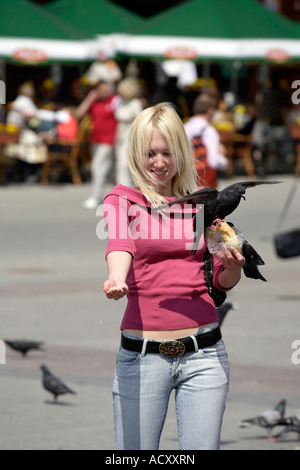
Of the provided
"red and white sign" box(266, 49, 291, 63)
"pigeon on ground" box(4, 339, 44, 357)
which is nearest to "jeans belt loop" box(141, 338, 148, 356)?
"pigeon on ground" box(4, 339, 44, 357)

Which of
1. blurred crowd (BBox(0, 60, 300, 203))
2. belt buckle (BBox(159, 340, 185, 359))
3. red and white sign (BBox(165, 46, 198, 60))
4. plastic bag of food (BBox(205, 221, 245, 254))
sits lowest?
belt buckle (BBox(159, 340, 185, 359))

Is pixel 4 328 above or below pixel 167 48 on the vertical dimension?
below

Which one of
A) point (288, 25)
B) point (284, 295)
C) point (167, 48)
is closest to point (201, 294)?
point (284, 295)

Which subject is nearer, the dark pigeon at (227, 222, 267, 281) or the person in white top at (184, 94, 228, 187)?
the dark pigeon at (227, 222, 267, 281)

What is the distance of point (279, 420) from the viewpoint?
5.78m

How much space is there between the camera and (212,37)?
2119cm

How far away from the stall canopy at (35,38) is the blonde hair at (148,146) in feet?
55.0

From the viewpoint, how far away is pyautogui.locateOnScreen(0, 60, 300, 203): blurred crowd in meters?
16.7

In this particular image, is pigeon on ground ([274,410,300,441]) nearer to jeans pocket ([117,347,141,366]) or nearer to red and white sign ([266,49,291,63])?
jeans pocket ([117,347,141,366])

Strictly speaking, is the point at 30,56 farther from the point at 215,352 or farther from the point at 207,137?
the point at 215,352

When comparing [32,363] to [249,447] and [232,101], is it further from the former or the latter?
[232,101]

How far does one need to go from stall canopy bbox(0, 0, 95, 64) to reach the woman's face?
55.0ft

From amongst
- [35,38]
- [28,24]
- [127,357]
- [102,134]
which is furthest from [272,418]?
[28,24]

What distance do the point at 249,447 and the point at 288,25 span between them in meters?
18.1
